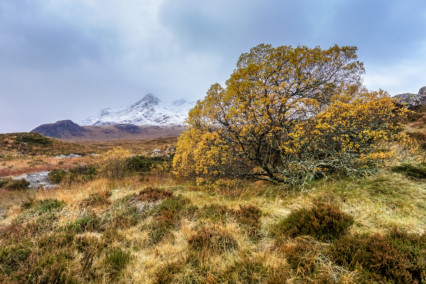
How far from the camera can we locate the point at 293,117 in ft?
27.6

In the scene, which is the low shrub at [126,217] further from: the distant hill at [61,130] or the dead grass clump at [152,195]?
the distant hill at [61,130]

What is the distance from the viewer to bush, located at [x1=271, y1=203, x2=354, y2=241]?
382 centimetres

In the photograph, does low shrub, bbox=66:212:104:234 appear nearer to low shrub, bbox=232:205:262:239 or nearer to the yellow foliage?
low shrub, bbox=232:205:262:239

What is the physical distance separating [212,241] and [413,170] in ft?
27.6

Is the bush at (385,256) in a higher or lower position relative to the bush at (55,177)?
higher

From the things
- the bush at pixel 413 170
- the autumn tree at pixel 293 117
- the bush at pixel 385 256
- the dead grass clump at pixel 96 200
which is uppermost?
the autumn tree at pixel 293 117

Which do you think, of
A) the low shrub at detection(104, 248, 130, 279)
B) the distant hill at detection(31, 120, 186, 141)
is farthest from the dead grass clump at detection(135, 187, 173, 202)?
the distant hill at detection(31, 120, 186, 141)

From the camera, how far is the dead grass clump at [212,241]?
3847mm

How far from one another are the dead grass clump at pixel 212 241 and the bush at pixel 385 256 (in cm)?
206

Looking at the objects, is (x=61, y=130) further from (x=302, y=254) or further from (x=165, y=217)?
(x=302, y=254)

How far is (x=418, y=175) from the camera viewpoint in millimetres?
6332

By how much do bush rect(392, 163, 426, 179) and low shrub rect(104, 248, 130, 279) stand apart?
9.90 m

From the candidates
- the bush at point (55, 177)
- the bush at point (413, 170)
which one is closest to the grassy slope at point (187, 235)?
the bush at point (413, 170)

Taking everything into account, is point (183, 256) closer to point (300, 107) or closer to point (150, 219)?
point (150, 219)
